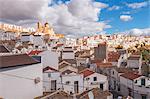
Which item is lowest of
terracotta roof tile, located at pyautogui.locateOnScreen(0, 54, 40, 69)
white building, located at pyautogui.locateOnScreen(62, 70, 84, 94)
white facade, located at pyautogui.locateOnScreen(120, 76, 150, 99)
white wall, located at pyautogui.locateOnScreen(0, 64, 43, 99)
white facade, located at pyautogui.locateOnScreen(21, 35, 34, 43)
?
white facade, located at pyautogui.locateOnScreen(120, 76, 150, 99)

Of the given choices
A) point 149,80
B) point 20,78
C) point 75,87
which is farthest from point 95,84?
point 20,78

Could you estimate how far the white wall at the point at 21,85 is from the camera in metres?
3.91

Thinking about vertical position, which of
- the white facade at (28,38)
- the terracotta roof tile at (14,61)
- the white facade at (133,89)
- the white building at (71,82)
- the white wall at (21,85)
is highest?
the white facade at (28,38)

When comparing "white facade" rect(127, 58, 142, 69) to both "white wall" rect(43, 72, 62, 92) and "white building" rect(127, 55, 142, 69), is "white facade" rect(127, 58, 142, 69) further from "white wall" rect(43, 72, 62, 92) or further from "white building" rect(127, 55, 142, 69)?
"white wall" rect(43, 72, 62, 92)

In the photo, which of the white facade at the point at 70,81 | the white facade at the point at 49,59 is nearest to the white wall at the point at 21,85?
the white facade at the point at 70,81

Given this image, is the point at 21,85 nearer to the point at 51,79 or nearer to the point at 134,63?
the point at 51,79

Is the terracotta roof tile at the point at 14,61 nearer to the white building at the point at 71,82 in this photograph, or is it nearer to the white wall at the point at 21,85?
the white wall at the point at 21,85

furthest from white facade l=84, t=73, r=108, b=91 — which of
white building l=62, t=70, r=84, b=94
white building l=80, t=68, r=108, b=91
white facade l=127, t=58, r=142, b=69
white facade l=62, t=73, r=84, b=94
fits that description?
white facade l=127, t=58, r=142, b=69

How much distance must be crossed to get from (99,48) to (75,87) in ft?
A: 17.9

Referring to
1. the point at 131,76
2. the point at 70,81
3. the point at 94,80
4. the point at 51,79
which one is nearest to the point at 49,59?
the point at 51,79

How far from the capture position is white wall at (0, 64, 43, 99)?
3.91m

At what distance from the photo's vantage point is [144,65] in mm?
11969

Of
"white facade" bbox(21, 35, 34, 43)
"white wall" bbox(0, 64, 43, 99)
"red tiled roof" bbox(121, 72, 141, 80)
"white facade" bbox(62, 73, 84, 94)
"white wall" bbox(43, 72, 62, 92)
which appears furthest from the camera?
"white facade" bbox(21, 35, 34, 43)

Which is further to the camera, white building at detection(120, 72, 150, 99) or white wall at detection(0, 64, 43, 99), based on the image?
white building at detection(120, 72, 150, 99)
